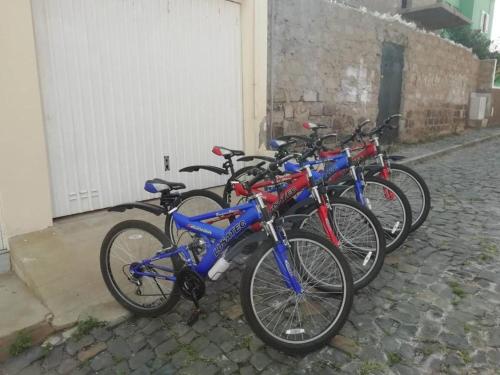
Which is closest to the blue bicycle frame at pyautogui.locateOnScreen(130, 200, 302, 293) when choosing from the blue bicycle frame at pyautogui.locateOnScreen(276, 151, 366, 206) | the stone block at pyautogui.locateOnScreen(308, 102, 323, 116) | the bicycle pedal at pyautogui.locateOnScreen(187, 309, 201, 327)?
the bicycle pedal at pyautogui.locateOnScreen(187, 309, 201, 327)

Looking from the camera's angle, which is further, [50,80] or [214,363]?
[50,80]

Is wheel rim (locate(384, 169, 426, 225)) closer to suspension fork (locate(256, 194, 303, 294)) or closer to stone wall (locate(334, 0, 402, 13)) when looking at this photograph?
suspension fork (locate(256, 194, 303, 294))

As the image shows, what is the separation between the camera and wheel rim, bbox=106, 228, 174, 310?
8.82 feet

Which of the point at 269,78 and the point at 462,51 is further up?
the point at 462,51

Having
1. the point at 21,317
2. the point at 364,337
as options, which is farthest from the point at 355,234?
the point at 21,317

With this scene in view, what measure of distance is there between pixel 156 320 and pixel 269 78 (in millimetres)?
4686

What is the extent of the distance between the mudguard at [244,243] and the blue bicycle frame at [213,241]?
0.29 feet

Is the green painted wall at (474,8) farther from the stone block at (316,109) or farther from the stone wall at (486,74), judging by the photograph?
the stone block at (316,109)

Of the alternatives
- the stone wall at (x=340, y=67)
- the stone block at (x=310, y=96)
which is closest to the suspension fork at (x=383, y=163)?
the stone wall at (x=340, y=67)

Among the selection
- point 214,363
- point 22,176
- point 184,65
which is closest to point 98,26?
point 184,65

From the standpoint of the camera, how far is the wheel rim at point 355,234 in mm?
3002

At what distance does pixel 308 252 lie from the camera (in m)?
2.53

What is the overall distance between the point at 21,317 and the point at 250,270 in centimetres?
159

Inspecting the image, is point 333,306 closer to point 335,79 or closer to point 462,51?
point 335,79
